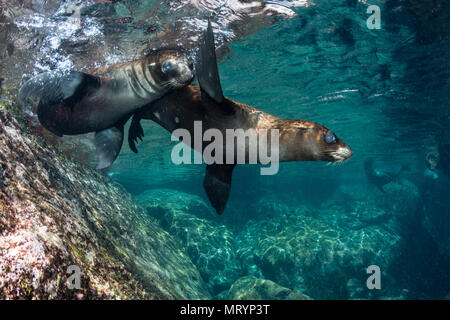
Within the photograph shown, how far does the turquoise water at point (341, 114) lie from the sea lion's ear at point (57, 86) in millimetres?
3516

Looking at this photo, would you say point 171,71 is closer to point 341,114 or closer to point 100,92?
point 100,92

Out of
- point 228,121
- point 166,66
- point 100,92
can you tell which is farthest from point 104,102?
point 228,121

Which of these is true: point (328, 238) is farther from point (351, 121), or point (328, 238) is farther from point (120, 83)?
point (120, 83)

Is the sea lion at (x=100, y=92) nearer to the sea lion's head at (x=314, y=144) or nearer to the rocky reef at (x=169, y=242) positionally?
the rocky reef at (x=169, y=242)

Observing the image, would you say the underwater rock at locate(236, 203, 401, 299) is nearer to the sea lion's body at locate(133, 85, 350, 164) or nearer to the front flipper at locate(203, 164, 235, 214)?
the front flipper at locate(203, 164, 235, 214)

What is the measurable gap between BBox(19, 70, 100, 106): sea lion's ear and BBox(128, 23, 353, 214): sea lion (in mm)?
788

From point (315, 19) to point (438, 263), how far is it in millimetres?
16005

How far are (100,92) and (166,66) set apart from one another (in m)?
1.06

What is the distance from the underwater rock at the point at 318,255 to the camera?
34.7ft

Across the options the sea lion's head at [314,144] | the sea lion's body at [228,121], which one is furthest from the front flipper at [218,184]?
the sea lion's head at [314,144]

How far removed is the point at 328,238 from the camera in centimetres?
1233

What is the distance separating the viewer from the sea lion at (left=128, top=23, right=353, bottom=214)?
2702 mm

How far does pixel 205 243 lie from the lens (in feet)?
36.7

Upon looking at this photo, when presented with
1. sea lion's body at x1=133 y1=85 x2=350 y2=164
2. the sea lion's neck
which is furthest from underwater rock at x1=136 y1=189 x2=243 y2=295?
the sea lion's neck
